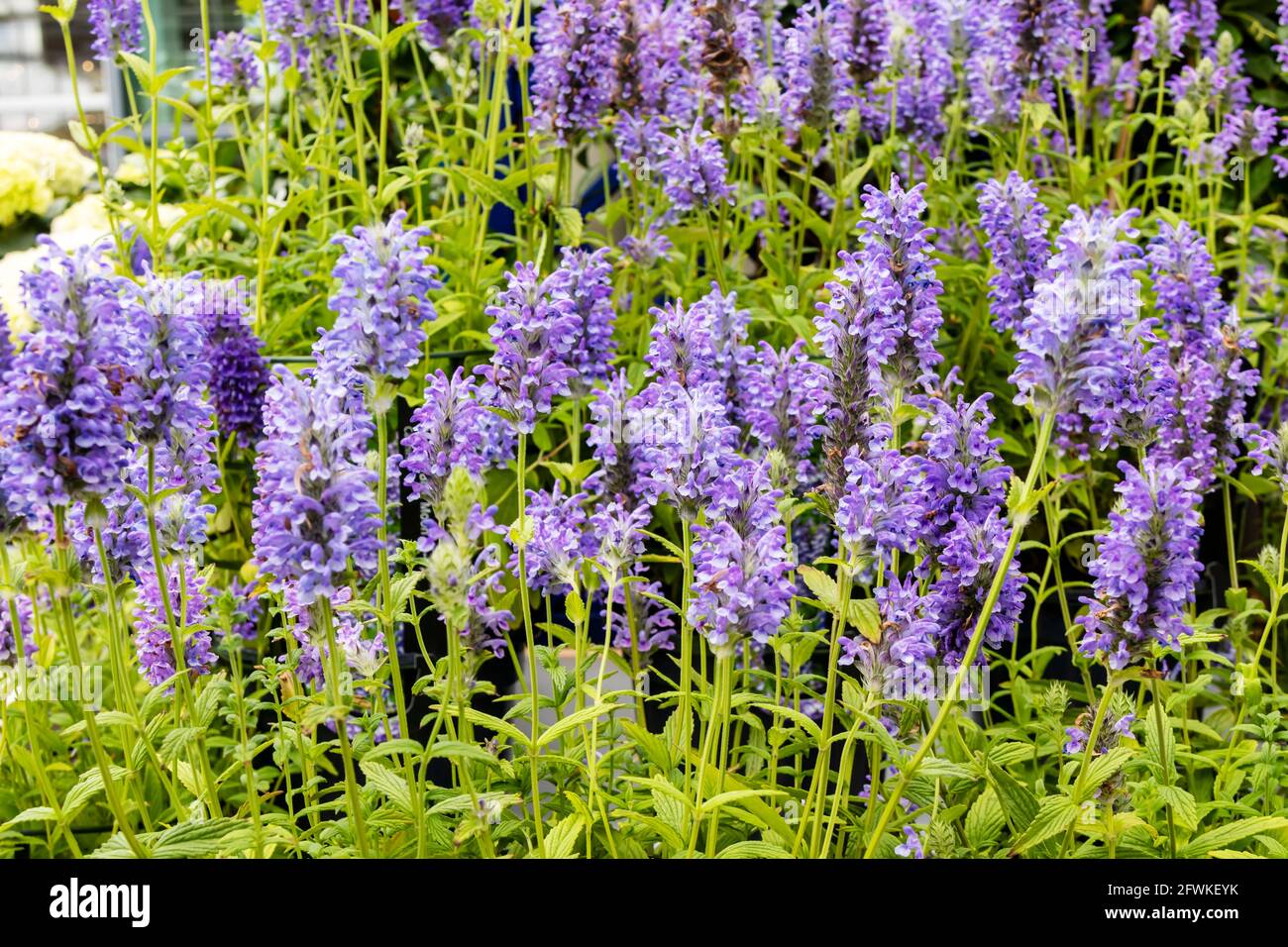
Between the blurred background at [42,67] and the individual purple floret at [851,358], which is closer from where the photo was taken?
the individual purple floret at [851,358]

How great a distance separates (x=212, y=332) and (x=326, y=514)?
1006mm

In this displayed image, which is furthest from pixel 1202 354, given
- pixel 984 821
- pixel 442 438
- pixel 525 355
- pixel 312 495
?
pixel 312 495

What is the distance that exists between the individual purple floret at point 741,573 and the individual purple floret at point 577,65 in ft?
4.46

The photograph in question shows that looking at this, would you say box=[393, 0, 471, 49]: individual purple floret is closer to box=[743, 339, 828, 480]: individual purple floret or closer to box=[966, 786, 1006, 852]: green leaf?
box=[743, 339, 828, 480]: individual purple floret

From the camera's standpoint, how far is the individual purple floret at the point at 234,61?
317 cm

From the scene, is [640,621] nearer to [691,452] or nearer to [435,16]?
[691,452]

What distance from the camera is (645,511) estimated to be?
1.70 metres

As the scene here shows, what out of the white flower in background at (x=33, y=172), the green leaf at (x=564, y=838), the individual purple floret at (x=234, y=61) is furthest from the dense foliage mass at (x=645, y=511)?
the white flower in background at (x=33, y=172)

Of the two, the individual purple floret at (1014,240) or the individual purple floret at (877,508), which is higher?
the individual purple floret at (1014,240)

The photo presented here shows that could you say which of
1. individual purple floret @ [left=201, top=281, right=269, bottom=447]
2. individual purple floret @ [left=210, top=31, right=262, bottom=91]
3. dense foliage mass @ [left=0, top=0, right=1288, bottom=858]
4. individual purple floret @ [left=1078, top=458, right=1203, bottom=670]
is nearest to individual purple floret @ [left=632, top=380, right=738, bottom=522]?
dense foliage mass @ [left=0, top=0, right=1288, bottom=858]

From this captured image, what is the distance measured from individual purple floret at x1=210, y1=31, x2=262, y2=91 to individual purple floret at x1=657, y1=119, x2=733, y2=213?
3.83ft

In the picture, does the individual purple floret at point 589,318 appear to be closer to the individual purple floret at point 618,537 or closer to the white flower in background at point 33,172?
the individual purple floret at point 618,537
